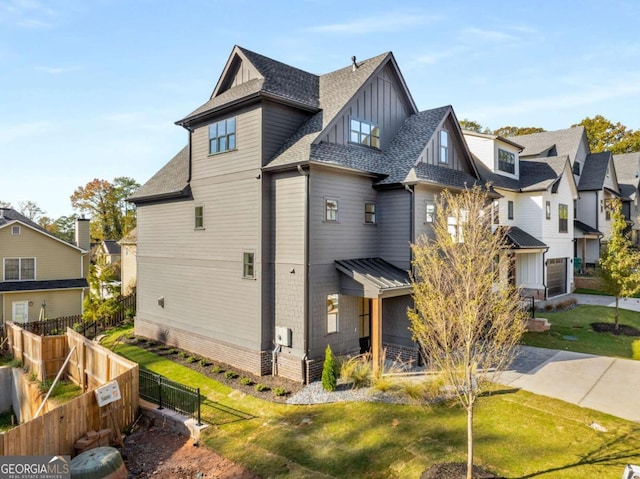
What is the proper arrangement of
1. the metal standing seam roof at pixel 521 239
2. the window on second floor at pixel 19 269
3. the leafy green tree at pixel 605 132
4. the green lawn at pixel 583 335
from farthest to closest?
the leafy green tree at pixel 605 132 → the window on second floor at pixel 19 269 → the metal standing seam roof at pixel 521 239 → the green lawn at pixel 583 335

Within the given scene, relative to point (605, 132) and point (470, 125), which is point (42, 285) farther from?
point (605, 132)

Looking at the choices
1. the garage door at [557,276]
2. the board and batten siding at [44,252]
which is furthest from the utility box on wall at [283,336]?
the board and batten siding at [44,252]

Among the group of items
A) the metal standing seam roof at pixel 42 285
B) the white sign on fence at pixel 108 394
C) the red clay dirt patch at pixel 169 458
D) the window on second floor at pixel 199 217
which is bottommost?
the red clay dirt patch at pixel 169 458

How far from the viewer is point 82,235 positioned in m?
31.2

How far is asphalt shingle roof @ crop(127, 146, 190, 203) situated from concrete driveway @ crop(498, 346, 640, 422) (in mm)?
15219

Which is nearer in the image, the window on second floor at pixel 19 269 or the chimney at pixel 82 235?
the window on second floor at pixel 19 269

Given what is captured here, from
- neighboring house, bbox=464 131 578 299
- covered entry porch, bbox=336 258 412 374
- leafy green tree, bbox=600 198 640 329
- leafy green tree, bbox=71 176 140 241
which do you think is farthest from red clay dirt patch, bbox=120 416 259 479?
leafy green tree, bbox=71 176 140 241

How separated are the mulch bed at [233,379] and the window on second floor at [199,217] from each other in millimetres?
5647

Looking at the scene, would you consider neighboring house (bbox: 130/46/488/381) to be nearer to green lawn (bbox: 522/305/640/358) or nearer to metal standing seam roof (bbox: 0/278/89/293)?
green lawn (bbox: 522/305/640/358)

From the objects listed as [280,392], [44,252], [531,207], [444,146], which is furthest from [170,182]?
[531,207]

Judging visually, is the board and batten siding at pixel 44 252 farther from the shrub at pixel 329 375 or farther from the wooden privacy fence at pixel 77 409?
the shrub at pixel 329 375

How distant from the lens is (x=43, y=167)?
32.5 m

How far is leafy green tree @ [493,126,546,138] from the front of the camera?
198 ft

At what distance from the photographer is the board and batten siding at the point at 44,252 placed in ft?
82.1
